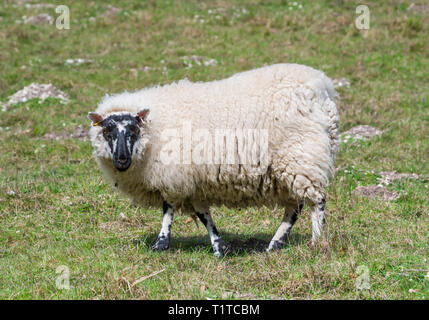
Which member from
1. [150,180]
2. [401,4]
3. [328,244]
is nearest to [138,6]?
[401,4]

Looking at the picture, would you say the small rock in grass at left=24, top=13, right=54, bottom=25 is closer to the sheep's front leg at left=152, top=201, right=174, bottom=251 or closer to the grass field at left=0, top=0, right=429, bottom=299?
the grass field at left=0, top=0, right=429, bottom=299

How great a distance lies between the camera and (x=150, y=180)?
264 inches

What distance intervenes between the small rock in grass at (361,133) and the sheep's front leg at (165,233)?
16.7 ft

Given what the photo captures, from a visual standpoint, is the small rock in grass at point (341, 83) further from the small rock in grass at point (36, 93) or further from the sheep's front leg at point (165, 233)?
the sheep's front leg at point (165, 233)

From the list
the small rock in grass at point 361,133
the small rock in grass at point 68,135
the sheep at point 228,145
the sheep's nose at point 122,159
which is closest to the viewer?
the sheep's nose at point 122,159

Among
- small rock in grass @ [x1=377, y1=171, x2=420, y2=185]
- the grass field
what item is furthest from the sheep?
small rock in grass @ [x1=377, y1=171, x2=420, y2=185]

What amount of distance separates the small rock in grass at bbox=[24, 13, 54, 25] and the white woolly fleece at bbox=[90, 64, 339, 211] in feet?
39.4

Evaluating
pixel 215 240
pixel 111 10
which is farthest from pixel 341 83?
pixel 111 10

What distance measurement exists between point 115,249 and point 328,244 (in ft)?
8.23

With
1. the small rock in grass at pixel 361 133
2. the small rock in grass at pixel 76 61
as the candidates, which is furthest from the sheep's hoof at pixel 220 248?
the small rock in grass at pixel 76 61

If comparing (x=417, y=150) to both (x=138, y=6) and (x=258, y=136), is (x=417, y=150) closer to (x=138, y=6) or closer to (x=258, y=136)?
(x=258, y=136)

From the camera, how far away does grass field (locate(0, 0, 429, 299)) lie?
17.7 ft

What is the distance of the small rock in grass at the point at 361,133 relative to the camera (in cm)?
1092

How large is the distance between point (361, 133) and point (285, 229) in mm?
4854
